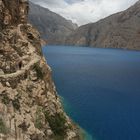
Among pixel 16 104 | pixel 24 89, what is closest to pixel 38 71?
pixel 24 89

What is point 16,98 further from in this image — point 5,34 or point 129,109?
point 129,109

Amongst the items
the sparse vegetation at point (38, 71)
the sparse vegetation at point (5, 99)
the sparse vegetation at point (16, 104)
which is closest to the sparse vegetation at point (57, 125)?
the sparse vegetation at point (16, 104)

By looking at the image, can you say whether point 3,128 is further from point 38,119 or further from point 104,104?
point 104,104

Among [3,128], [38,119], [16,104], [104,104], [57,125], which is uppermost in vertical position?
[16,104]

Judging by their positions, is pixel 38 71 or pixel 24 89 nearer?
pixel 24 89

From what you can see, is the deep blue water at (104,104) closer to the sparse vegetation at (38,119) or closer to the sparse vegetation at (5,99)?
→ the sparse vegetation at (38,119)

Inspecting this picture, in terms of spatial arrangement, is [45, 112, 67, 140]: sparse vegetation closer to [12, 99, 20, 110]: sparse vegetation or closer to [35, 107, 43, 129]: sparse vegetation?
[35, 107, 43, 129]: sparse vegetation

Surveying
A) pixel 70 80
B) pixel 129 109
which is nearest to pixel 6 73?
pixel 129 109

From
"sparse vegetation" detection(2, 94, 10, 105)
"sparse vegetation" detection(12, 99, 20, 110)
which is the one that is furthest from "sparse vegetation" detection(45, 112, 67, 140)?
"sparse vegetation" detection(2, 94, 10, 105)
